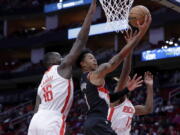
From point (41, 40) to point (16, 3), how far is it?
384 centimetres

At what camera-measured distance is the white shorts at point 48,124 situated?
4.14 meters

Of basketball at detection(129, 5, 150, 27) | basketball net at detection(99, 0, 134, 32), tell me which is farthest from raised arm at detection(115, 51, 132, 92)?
basketball net at detection(99, 0, 134, 32)

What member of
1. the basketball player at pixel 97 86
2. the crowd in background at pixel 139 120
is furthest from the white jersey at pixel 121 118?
the crowd in background at pixel 139 120

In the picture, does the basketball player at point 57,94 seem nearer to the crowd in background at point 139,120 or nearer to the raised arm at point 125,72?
the raised arm at point 125,72

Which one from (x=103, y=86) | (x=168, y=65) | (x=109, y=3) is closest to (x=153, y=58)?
(x=168, y=65)

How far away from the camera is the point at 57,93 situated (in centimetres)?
423

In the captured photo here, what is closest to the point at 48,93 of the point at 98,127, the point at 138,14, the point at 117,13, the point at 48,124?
the point at 48,124

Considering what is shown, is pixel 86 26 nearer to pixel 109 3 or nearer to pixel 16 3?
pixel 109 3

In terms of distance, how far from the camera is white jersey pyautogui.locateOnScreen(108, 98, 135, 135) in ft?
16.8

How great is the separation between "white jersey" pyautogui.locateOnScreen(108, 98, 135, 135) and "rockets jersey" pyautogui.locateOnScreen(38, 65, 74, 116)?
3.27 ft

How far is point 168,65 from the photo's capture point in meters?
20.3

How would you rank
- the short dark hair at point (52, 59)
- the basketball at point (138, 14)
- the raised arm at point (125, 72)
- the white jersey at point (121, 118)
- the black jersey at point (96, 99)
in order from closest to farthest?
the black jersey at point (96, 99)
the short dark hair at point (52, 59)
the basketball at point (138, 14)
the raised arm at point (125, 72)
the white jersey at point (121, 118)

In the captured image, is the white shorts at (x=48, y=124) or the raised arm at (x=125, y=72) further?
the raised arm at (x=125, y=72)

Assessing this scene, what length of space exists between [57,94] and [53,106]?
12 cm
